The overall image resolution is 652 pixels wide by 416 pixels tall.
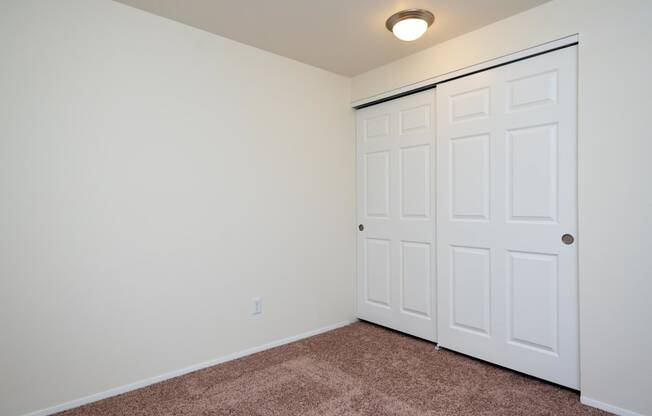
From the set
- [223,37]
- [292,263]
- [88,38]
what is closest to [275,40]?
[223,37]

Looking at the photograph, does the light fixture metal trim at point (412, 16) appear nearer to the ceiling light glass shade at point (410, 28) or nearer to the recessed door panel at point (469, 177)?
the ceiling light glass shade at point (410, 28)

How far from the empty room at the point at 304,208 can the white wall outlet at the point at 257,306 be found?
0.05 ft

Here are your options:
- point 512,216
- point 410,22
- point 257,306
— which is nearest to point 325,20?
point 410,22

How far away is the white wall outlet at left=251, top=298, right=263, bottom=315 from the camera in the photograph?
108 inches

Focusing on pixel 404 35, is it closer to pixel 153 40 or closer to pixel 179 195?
pixel 153 40

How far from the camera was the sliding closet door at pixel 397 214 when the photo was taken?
2.90m

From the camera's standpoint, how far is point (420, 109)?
2.93 meters

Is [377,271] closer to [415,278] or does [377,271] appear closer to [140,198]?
[415,278]

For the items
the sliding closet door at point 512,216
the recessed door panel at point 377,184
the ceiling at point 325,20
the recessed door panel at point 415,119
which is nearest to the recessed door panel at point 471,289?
the sliding closet door at point 512,216

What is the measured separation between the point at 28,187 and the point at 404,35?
2.34 meters

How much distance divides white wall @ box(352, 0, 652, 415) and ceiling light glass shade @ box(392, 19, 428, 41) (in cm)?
74

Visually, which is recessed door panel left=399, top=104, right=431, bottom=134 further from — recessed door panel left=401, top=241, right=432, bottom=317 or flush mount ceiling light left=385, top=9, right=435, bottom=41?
recessed door panel left=401, top=241, right=432, bottom=317

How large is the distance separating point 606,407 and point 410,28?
2421mm

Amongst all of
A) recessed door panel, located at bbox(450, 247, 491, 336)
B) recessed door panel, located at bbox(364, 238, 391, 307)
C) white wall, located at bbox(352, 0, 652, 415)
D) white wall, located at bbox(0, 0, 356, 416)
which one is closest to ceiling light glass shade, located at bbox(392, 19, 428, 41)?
white wall, located at bbox(352, 0, 652, 415)
